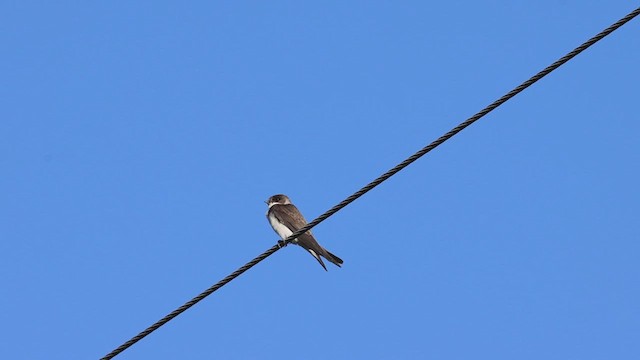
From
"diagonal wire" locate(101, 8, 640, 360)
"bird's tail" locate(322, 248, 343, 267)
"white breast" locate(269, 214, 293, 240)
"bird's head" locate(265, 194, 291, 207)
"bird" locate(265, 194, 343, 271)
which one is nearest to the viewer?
"diagonal wire" locate(101, 8, 640, 360)

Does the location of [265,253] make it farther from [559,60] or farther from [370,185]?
[559,60]

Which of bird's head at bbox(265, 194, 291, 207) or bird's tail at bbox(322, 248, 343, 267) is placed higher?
bird's head at bbox(265, 194, 291, 207)

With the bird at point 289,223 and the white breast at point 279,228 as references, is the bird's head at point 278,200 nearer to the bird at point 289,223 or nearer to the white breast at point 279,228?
the bird at point 289,223

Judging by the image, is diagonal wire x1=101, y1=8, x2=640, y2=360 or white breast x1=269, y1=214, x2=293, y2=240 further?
white breast x1=269, y1=214, x2=293, y2=240

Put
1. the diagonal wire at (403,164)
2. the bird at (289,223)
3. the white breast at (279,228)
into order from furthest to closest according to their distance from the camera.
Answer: the white breast at (279,228) → the bird at (289,223) → the diagonal wire at (403,164)

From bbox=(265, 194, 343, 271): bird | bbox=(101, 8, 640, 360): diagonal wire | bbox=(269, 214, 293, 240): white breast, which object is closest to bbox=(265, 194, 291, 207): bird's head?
bbox=(265, 194, 343, 271): bird

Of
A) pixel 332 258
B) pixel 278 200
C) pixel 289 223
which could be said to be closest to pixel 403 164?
pixel 332 258

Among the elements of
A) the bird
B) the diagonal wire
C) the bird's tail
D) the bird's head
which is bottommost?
the diagonal wire

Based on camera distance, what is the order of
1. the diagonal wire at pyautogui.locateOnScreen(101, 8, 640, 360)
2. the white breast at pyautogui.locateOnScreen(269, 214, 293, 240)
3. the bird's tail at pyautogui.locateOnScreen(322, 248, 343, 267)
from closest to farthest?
the diagonal wire at pyautogui.locateOnScreen(101, 8, 640, 360) → the bird's tail at pyautogui.locateOnScreen(322, 248, 343, 267) → the white breast at pyautogui.locateOnScreen(269, 214, 293, 240)

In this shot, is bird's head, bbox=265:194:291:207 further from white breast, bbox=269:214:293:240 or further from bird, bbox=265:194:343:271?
white breast, bbox=269:214:293:240

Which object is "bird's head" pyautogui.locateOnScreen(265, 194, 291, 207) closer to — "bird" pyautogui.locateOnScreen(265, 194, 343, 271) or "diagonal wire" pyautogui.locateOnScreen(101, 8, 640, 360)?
"bird" pyautogui.locateOnScreen(265, 194, 343, 271)

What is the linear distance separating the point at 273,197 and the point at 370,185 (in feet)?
24.4

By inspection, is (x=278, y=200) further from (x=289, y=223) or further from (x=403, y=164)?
(x=403, y=164)

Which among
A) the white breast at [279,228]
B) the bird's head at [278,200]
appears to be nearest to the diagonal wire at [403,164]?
the white breast at [279,228]
